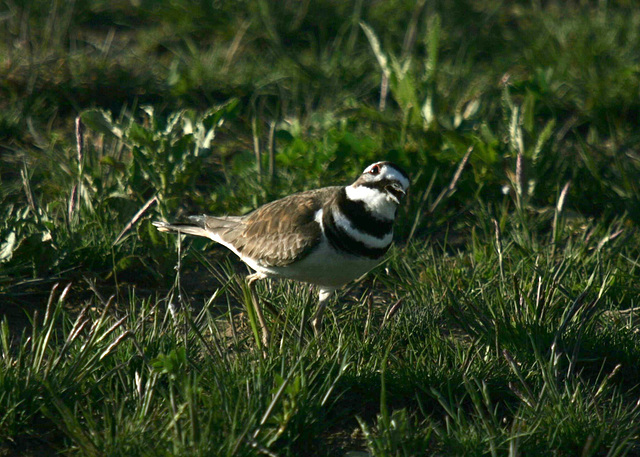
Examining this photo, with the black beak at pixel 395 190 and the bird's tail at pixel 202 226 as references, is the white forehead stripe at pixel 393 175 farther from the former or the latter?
the bird's tail at pixel 202 226

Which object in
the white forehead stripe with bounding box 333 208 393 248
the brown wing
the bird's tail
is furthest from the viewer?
the bird's tail

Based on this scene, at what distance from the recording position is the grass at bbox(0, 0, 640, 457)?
117 inches

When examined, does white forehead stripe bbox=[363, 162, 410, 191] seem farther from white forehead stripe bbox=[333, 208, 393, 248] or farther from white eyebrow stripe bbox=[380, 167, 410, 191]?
white forehead stripe bbox=[333, 208, 393, 248]

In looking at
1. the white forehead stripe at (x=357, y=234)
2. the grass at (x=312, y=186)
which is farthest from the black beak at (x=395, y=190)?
the grass at (x=312, y=186)

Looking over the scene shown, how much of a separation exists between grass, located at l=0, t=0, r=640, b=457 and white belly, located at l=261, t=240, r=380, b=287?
0.16 metres

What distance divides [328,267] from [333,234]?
148 mm

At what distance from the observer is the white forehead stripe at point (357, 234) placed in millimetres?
3480

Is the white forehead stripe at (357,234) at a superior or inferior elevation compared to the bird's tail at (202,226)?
superior

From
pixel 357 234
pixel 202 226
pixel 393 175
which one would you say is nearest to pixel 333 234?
pixel 357 234

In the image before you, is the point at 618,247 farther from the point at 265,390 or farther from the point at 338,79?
the point at 338,79

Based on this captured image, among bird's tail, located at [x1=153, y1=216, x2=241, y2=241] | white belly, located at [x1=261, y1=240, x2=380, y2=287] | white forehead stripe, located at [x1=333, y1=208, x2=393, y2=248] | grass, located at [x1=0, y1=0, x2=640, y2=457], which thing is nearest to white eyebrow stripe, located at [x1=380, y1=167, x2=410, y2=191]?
white forehead stripe, located at [x1=333, y1=208, x2=393, y2=248]

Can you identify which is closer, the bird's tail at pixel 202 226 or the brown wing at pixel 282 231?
the brown wing at pixel 282 231

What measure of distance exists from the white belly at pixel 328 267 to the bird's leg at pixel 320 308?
7 cm

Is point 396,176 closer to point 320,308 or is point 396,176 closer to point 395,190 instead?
point 395,190
